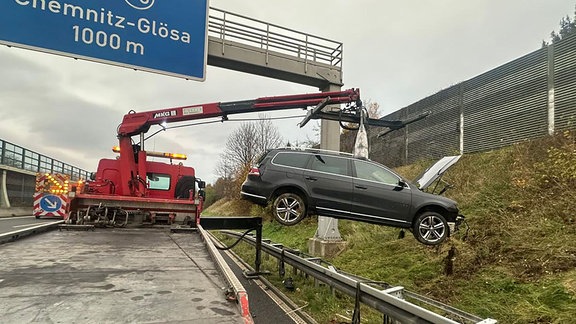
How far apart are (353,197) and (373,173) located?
21.5 inches

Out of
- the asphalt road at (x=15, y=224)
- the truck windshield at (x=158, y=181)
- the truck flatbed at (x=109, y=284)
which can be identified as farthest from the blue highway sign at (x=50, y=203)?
the truck flatbed at (x=109, y=284)

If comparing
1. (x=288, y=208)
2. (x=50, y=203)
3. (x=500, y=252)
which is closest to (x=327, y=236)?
(x=500, y=252)

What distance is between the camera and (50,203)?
64.0 feet

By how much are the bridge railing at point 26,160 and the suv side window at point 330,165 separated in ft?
49.6

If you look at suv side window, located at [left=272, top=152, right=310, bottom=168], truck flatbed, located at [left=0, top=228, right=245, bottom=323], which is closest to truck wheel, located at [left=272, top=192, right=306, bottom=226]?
suv side window, located at [left=272, top=152, right=310, bottom=168]

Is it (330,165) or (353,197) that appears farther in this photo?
(330,165)

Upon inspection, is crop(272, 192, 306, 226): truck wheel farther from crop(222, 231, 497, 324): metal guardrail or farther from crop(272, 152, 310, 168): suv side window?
crop(222, 231, 497, 324): metal guardrail

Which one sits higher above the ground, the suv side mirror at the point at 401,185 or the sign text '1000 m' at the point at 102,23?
the sign text '1000 m' at the point at 102,23

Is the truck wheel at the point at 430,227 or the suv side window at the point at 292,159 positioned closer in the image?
the truck wheel at the point at 430,227

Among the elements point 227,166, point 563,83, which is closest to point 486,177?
point 563,83

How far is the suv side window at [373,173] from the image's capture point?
6.05 meters

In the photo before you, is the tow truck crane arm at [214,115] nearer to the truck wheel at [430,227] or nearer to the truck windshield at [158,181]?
the truck windshield at [158,181]

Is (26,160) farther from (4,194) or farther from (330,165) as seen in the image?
(330,165)

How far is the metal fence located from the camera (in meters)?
9.47
